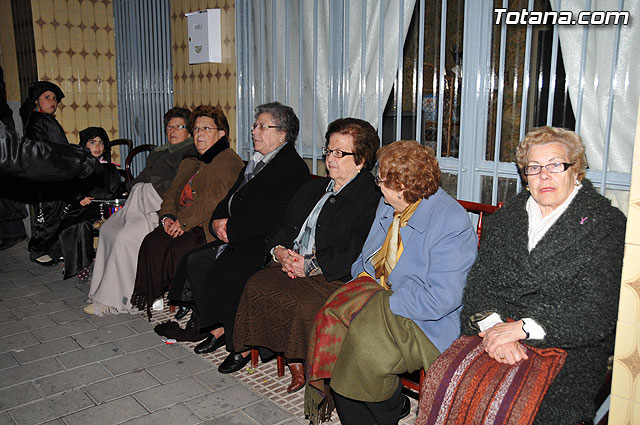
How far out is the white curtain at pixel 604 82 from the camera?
229 centimetres

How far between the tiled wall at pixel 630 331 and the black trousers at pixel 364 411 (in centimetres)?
83

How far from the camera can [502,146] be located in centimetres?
289

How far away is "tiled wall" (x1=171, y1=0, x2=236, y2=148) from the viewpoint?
4309 mm

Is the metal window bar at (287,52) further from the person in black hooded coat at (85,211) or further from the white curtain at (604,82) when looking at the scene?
the white curtain at (604,82)

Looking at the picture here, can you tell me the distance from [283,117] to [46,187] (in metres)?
2.72

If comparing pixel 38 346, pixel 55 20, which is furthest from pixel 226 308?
pixel 55 20

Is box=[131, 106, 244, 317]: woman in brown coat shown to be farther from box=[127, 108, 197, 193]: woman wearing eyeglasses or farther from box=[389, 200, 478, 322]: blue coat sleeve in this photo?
box=[389, 200, 478, 322]: blue coat sleeve

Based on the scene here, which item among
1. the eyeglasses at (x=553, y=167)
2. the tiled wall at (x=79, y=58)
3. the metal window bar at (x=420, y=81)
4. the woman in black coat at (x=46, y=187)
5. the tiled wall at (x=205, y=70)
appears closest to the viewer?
the eyeglasses at (x=553, y=167)

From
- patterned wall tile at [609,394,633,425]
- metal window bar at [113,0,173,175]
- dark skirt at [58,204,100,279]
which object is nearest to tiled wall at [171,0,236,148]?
metal window bar at [113,0,173,175]

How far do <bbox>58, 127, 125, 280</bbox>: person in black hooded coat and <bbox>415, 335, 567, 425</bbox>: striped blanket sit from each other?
3.52 metres

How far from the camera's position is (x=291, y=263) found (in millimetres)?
2773

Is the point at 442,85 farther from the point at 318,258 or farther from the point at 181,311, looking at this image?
the point at 181,311

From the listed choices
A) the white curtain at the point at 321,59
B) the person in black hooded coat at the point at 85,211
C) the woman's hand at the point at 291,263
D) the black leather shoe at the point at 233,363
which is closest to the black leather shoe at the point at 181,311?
the black leather shoe at the point at 233,363

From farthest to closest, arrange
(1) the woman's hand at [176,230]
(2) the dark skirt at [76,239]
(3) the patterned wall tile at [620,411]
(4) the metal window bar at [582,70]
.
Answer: (2) the dark skirt at [76,239]
(1) the woman's hand at [176,230]
(4) the metal window bar at [582,70]
(3) the patterned wall tile at [620,411]
